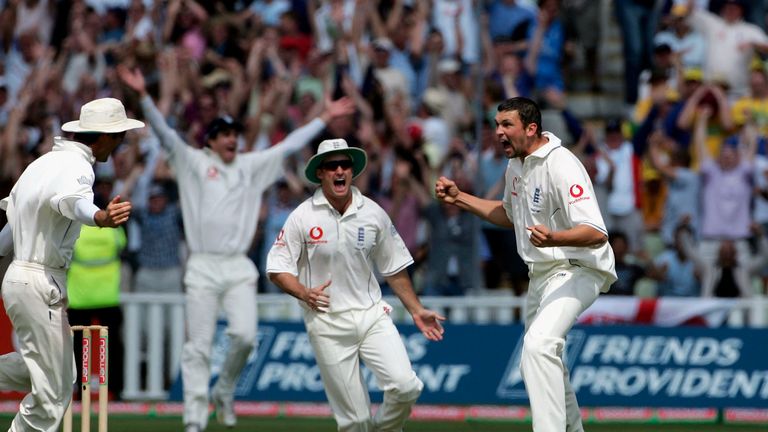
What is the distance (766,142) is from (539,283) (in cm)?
816

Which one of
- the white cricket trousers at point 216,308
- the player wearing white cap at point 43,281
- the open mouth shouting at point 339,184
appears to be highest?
the open mouth shouting at point 339,184

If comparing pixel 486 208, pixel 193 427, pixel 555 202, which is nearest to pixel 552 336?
pixel 555 202

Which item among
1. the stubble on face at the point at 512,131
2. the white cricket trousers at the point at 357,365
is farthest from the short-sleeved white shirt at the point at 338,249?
the stubble on face at the point at 512,131

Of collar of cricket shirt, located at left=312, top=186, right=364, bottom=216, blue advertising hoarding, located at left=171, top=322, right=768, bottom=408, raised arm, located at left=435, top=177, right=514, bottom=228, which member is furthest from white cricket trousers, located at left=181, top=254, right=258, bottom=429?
raised arm, located at left=435, top=177, right=514, bottom=228

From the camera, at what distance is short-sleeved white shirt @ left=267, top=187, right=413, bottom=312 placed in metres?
10.4

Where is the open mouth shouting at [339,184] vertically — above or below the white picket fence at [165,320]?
above

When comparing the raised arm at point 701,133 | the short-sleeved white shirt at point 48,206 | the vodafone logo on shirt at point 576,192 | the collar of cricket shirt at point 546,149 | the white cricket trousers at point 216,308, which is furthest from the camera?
the raised arm at point 701,133

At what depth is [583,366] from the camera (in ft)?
50.6

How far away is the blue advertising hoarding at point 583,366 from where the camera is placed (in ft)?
50.0

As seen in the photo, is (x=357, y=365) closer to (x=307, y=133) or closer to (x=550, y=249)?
(x=550, y=249)

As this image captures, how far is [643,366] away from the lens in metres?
15.3

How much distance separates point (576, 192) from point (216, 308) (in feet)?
16.1

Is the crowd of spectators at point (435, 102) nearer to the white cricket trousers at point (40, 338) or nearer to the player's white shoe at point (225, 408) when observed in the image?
the player's white shoe at point (225, 408)

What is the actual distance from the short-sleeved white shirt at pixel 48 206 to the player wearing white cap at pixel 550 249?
239 centimetres
